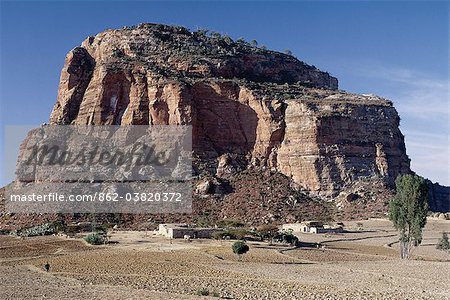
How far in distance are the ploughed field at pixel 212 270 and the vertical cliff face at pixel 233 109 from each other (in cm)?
2707

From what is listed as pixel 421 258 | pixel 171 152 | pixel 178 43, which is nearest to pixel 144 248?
pixel 421 258

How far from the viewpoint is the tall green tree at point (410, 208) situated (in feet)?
146

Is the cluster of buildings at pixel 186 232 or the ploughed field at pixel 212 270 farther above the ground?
the cluster of buildings at pixel 186 232

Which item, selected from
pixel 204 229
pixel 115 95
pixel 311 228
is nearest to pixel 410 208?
pixel 311 228

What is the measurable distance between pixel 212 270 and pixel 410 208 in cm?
1912

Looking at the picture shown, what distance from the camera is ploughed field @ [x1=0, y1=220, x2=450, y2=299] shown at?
24766mm

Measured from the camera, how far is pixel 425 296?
24.9m

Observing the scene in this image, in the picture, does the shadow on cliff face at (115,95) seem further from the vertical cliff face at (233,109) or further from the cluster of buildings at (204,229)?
the cluster of buildings at (204,229)

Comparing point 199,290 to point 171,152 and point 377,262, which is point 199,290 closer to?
point 377,262

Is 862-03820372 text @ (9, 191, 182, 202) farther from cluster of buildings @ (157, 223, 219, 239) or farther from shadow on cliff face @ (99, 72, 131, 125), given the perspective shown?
shadow on cliff face @ (99, 72, 131, 125)

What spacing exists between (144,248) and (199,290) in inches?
1016

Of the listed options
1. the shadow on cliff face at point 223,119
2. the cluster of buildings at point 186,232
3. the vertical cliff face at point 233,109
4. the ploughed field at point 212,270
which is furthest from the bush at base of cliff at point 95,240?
the shadow on cliff face at point 223,119

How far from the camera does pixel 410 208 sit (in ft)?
147

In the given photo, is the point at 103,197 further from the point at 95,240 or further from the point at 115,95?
the point at 95,240
